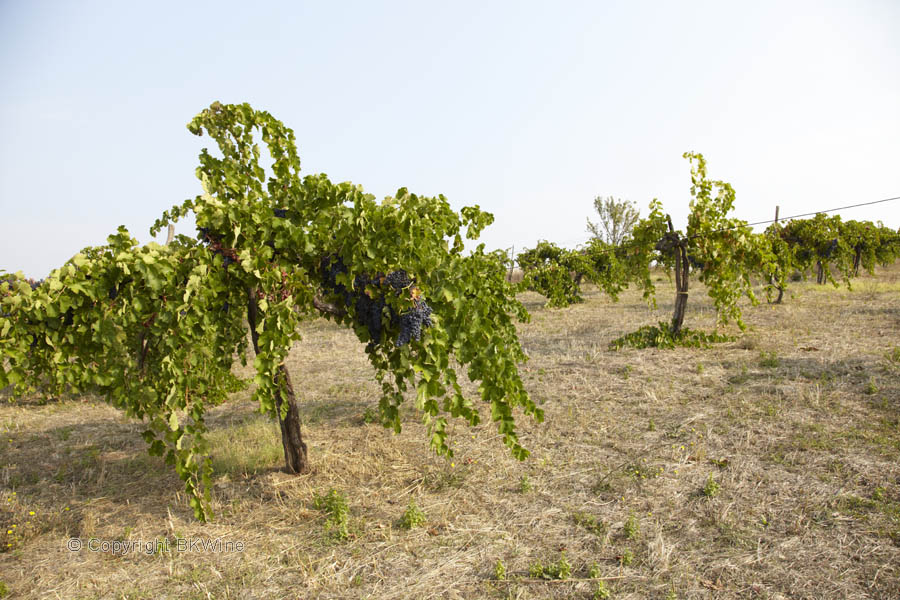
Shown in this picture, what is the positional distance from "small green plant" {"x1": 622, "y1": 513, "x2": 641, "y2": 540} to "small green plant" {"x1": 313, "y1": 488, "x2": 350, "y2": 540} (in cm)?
175

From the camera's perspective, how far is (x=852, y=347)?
278 inches

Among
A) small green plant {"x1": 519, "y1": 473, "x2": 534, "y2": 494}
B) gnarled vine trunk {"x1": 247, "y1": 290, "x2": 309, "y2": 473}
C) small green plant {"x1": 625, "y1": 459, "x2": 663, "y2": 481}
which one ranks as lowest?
small green plant {"x1": 625, "y1": 459, "x2": 663, "y2": 481}

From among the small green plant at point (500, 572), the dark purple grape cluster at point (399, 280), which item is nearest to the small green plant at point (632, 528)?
the small green plant at point (500, 572)

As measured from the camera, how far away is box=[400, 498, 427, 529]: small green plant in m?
3.30

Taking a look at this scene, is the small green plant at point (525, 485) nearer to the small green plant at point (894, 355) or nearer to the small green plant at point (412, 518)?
the small green plant at point (412, 518)

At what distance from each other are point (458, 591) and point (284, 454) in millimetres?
2248

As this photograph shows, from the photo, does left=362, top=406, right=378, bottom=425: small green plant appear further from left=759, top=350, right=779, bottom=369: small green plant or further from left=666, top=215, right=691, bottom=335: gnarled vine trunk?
left=666, top=215, right=691, bottom=335: gnarled vine trunk

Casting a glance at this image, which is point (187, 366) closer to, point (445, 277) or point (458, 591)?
point (445, 277)

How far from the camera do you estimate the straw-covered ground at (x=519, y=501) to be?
2.75 meters

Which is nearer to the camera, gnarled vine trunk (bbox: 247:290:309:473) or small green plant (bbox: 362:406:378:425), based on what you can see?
gnarled vine trunk (bbox: 247:290:309:473)

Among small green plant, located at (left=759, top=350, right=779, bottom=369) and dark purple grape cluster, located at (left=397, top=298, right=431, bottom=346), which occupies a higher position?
dark purple grape cluster, located at (left=397, top=298, right=431, bottom=346)

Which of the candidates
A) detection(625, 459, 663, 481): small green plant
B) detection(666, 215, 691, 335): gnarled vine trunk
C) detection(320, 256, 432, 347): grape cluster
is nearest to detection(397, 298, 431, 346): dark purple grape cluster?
detection(320, 256, 432, 347): grape cluster

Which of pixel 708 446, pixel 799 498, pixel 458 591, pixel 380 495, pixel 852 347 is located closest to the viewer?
pixel 458 591

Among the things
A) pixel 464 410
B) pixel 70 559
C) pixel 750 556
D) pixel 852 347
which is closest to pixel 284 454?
pixel 70 559
